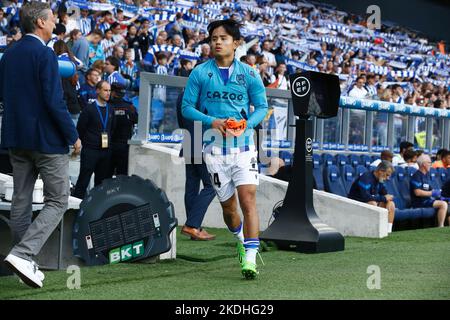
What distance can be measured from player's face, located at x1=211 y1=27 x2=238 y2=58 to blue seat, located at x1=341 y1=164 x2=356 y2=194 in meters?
6.91

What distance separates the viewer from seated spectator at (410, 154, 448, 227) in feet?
46.9

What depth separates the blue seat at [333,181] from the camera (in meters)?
13.3

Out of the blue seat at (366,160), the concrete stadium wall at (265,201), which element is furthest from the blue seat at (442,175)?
the concrete stadium wall at (265,201)

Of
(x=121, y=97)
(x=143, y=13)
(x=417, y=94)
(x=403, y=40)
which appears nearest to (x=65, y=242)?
(x=121, y=97)

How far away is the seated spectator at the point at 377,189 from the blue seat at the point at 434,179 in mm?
2646

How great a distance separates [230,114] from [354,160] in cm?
802

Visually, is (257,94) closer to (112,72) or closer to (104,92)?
(104,92)

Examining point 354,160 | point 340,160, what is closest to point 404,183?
point 354,160

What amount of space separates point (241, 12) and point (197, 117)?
64.3 ft

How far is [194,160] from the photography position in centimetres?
1005

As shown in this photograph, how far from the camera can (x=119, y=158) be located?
1164cm

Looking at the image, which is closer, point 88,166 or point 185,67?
point 88,166

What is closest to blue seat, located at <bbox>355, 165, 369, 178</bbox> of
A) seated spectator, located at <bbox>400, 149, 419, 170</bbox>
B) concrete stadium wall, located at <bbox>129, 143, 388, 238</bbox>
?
seated spectator, located at <bbox>400, 149, 419, 170</bbox>
